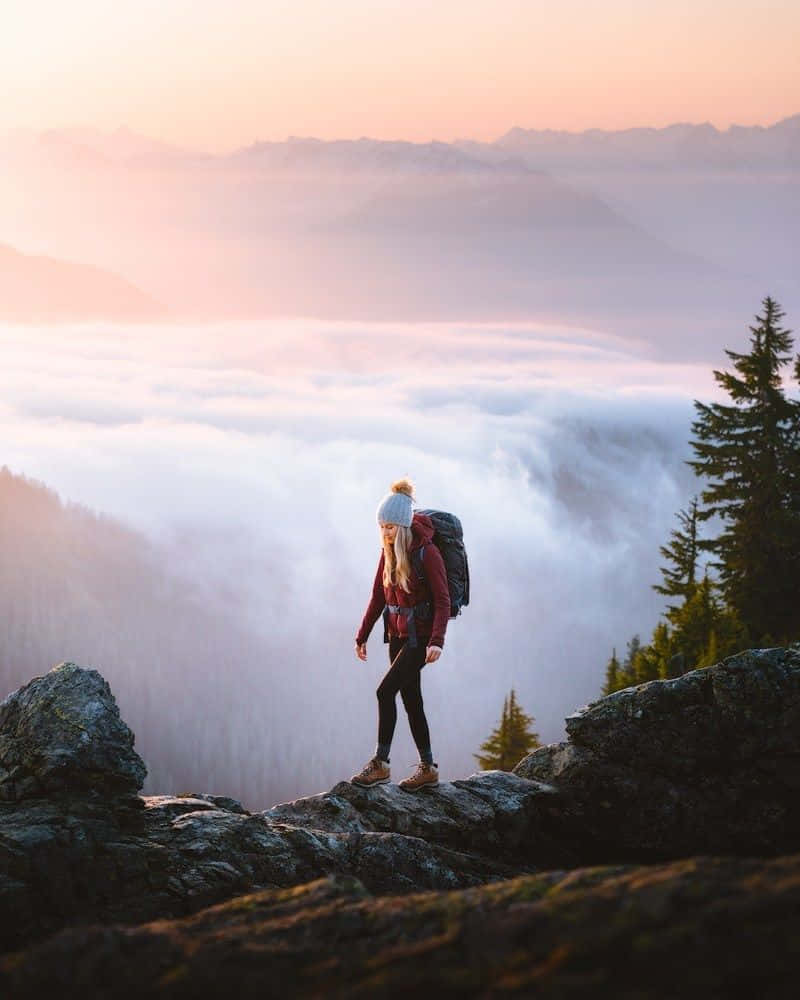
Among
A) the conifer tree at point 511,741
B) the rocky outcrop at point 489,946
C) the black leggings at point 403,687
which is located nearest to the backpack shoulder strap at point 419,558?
the black leggings at point 403,687

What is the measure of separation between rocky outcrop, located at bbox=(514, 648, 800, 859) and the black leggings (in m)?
2.46

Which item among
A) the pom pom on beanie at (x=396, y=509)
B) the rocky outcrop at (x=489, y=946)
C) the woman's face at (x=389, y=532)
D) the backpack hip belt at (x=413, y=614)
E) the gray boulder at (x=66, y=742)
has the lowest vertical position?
the rocky outcrop at (x=489, y=946)

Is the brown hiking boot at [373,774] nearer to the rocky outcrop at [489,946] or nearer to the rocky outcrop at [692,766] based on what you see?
the rocky outcrop at [692,766]

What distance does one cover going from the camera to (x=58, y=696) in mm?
14086

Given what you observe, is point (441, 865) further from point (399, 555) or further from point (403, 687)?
point (399, 555)

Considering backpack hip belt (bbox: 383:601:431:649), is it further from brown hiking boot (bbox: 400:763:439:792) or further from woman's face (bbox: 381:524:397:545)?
brown hiking boot (bbox: 400:763:439:792)

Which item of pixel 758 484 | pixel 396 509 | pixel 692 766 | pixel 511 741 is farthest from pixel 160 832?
pixel 511 741

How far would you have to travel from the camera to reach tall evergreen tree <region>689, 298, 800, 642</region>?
174 ft

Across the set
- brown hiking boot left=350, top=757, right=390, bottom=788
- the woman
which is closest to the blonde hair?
the woman

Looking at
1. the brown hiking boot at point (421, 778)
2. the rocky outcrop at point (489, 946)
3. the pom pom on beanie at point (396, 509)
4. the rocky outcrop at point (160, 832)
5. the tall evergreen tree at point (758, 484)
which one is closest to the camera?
the rocky outcrop at point (489, 946)

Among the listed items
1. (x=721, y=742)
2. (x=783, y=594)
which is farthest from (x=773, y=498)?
(x=721, y=742)

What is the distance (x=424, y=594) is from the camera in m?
14.7

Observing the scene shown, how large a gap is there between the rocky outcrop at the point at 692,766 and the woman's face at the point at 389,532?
415 cm

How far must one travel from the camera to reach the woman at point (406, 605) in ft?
47.1
